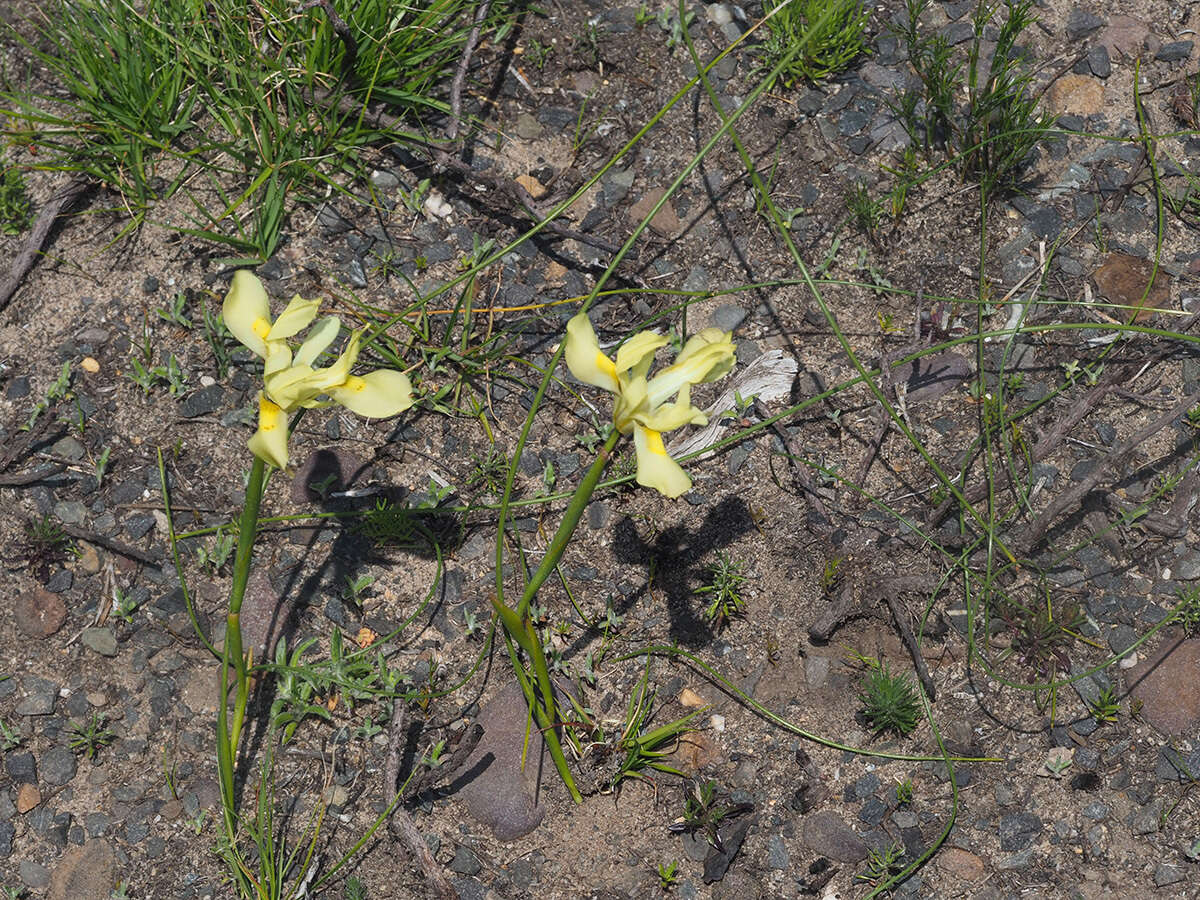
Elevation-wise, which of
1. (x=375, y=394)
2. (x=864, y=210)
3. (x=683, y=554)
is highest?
(x=375, y=394)

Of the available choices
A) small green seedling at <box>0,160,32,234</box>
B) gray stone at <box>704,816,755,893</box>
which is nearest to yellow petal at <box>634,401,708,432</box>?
gray stone at <box>704,816,755,893</box>

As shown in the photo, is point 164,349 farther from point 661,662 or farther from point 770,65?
point 770,65

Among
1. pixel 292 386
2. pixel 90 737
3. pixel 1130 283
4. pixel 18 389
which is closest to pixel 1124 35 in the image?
pixel 1130 283

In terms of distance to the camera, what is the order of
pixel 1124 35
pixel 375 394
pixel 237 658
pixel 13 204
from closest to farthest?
pixel 375 394 < pixel 237 658 < pixel 13 204 < pixel 1124 35

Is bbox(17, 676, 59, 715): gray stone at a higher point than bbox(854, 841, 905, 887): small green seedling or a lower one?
higher

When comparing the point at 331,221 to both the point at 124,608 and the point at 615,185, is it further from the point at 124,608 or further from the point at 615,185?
the point at 124,608

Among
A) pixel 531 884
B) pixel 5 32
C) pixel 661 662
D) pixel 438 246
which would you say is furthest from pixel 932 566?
pixel 5 32

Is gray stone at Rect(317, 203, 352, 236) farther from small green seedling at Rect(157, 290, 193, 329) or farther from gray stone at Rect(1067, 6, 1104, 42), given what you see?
gray stone at Rect(1067, 6, 1104, 42)
